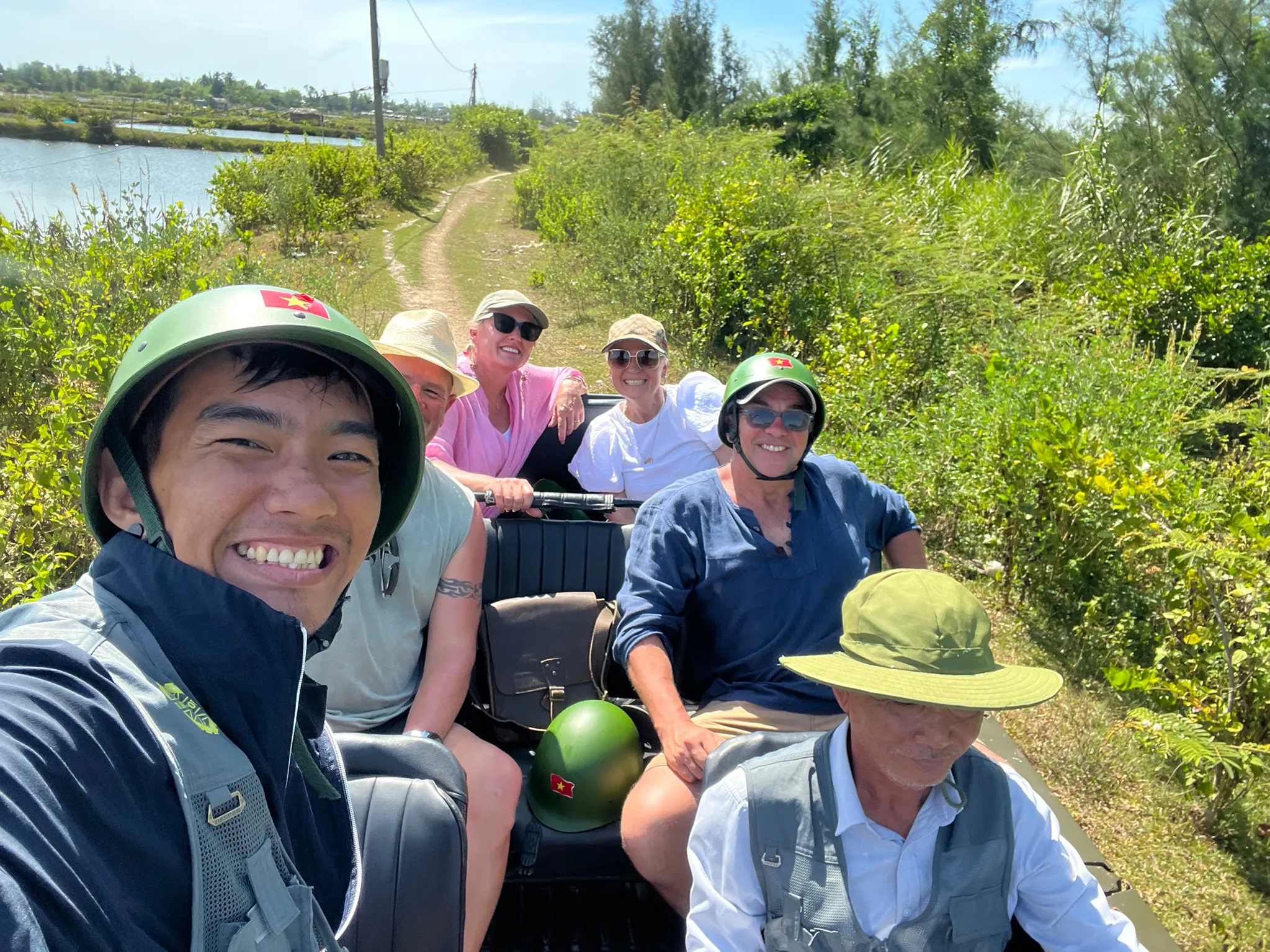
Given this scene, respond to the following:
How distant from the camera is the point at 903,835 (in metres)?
1.54

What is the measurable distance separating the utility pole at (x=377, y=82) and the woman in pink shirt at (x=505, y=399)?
2062 cm

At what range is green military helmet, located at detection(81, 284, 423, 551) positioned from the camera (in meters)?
0.90

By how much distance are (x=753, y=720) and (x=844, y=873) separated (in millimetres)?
836

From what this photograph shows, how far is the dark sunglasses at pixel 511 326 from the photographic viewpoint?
3.59 m

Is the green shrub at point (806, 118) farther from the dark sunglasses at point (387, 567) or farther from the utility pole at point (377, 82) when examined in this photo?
the dark sunglasses at point (387, 567)

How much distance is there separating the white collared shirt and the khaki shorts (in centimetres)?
76

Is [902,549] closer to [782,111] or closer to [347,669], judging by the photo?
[347,669]

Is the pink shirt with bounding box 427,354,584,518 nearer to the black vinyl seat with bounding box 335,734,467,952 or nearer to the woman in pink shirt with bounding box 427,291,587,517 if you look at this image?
the woman in pink shirt with bounding box 427,291,587,517

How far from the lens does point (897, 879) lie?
151cm

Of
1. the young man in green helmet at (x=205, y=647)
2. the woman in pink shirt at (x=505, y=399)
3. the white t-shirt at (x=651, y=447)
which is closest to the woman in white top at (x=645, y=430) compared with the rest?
the white t-shirt at (x=651, y=447)

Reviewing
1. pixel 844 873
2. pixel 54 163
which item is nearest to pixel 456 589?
pixel 844 873

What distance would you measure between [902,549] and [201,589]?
2.16 meters

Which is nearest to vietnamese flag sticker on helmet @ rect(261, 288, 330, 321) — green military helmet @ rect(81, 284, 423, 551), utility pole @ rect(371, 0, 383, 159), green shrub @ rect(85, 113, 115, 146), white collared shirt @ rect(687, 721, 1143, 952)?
green military helmet @ rect(81, 284, 423, 551)

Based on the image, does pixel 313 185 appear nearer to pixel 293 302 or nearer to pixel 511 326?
pixel 511 326
